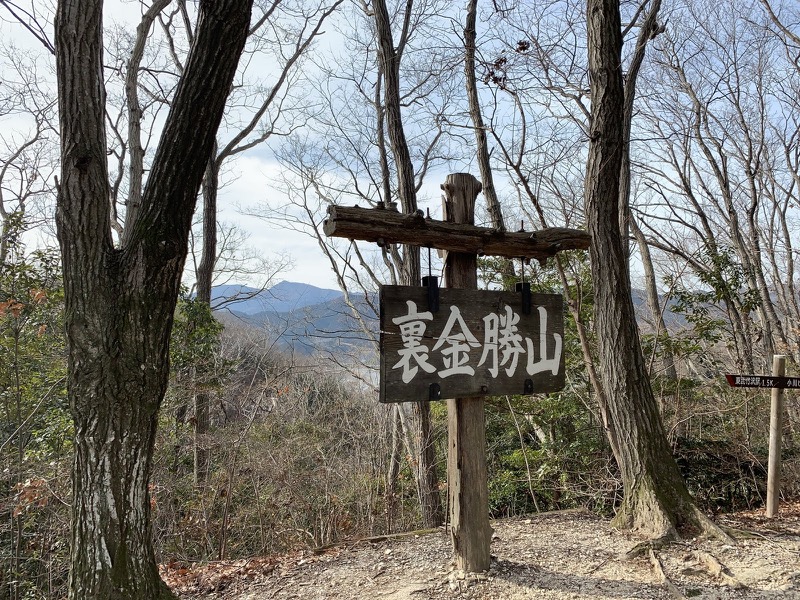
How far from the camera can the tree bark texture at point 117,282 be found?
8.68ft

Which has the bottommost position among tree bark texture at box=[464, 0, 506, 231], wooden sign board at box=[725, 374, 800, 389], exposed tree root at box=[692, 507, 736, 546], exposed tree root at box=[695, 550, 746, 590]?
exposed tree root at box=[695, 550, 746, 590]

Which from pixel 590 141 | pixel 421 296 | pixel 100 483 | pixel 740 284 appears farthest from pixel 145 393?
pixel 740 284

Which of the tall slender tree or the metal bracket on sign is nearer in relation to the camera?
the metal bracket on sign

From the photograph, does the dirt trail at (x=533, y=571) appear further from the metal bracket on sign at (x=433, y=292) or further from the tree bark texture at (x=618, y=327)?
the metal bracket on sign at (x=433, y=292)

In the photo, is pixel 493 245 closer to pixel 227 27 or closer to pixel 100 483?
pixel 227 27

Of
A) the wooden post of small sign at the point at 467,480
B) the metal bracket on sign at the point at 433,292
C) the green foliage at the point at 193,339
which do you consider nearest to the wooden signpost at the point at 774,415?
the wooden post of small sign at the point at 467,480

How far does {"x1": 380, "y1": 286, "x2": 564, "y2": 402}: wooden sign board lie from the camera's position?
284 centimetres

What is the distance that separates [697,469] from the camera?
5348mm

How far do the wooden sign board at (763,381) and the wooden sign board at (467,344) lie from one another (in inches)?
78.4

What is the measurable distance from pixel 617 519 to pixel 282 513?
329 centimetres

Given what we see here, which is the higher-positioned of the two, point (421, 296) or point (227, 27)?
point (227, 27)

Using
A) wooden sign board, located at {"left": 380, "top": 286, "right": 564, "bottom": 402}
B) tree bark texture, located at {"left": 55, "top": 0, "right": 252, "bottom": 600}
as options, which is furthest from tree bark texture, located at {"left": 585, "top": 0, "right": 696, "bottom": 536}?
tree bark texture, located at {"left": 55, "top": 0, "right": 252, "bottom": 600}

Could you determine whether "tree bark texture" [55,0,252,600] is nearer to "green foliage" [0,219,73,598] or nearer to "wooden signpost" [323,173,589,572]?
"wooden signpost" [323,173,589,572]

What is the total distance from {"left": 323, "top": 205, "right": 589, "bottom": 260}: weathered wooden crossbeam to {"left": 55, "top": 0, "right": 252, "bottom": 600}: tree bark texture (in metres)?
0.93
